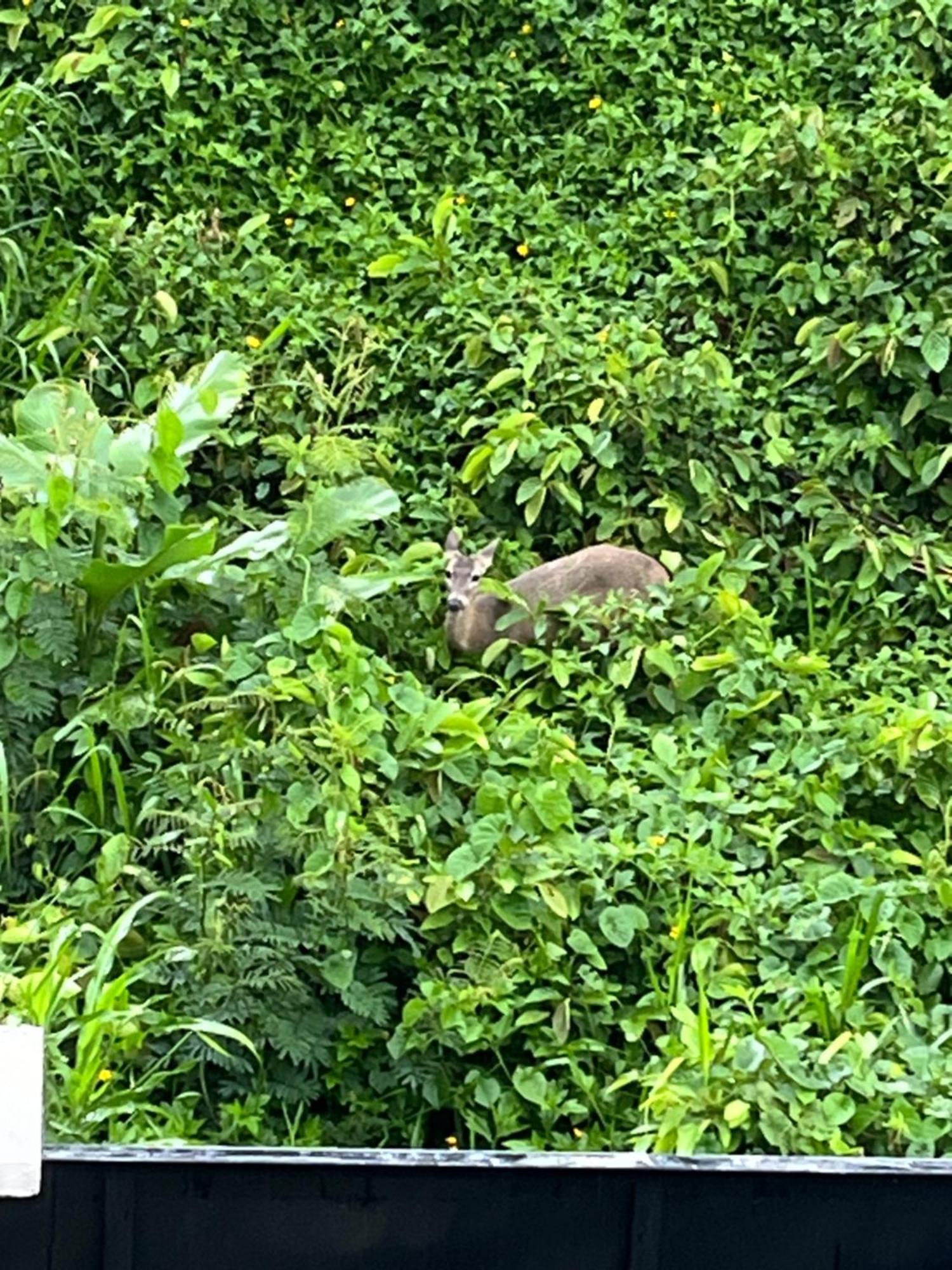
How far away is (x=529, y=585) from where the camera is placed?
5.21 meters

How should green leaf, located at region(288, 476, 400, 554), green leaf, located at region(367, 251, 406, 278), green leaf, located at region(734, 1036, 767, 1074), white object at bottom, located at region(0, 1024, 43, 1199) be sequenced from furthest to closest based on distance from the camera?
green leaf, located at region(367, 251, 406, 278) < green leaf, located at region(288, 476, 400, 554) < green leaf, located at region(734, 1036, 767, 1074) < white object at bottom, located at region(0, 1024, 43, 1199)

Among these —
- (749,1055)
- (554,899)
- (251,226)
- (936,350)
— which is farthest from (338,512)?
(936,350)

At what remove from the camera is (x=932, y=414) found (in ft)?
19.2

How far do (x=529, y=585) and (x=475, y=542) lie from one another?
17.6 inches

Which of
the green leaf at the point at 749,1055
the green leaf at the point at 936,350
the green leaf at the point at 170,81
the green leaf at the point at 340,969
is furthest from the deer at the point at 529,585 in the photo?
the green leaf at the point at 170,81

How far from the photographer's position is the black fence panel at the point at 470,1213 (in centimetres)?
188

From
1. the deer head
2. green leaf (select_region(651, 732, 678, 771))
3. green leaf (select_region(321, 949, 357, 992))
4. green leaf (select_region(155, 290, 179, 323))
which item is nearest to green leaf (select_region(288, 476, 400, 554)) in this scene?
the deer head

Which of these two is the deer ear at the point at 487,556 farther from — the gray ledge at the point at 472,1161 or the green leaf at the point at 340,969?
the gray ledge at the point at 472,1161

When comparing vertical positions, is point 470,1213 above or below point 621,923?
above

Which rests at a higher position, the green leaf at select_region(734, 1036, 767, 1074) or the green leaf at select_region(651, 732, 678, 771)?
the green leaf at select_region(734, 1036, 767, 1074)

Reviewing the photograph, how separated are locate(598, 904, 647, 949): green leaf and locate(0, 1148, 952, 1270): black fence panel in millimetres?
1911

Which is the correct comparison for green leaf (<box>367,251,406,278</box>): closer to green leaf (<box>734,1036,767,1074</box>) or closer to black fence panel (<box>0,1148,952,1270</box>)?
green leaf (<box>734,1036,767,1074</box>)

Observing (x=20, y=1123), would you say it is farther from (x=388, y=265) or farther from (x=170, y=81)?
(x=170, y=81)

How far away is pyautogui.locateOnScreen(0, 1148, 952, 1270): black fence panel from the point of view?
1.88 m
